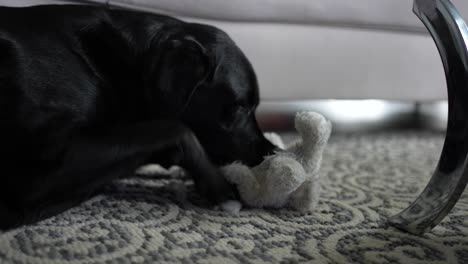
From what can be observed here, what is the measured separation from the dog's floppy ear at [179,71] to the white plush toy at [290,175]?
164 millimetres

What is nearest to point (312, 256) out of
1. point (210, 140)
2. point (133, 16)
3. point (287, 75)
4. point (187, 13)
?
point (210, 140)

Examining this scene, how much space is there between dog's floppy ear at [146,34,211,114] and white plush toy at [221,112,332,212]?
0.16m

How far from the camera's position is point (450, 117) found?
88 centimetres

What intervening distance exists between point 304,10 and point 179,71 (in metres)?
0.79

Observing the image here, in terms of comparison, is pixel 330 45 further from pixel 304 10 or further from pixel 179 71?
pixel 179 71

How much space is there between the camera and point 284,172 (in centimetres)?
97

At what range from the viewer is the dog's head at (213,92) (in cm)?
108

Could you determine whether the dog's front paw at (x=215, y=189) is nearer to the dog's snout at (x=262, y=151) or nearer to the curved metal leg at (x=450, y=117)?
the dog's snout at (x=262, y=151)

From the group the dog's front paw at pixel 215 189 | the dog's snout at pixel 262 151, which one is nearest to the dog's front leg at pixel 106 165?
the dog's front paw at pixel 215 189

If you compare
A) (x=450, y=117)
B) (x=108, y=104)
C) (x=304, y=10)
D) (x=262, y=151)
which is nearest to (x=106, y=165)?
(x=108, y=104)

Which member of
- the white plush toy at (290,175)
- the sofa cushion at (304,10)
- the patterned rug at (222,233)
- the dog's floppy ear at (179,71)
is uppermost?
the sofa cushion at (304,10)

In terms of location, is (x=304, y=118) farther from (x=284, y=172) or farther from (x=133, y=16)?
(x=133, y=16)

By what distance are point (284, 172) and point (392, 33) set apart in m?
1.17

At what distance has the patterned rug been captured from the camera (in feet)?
2.56
